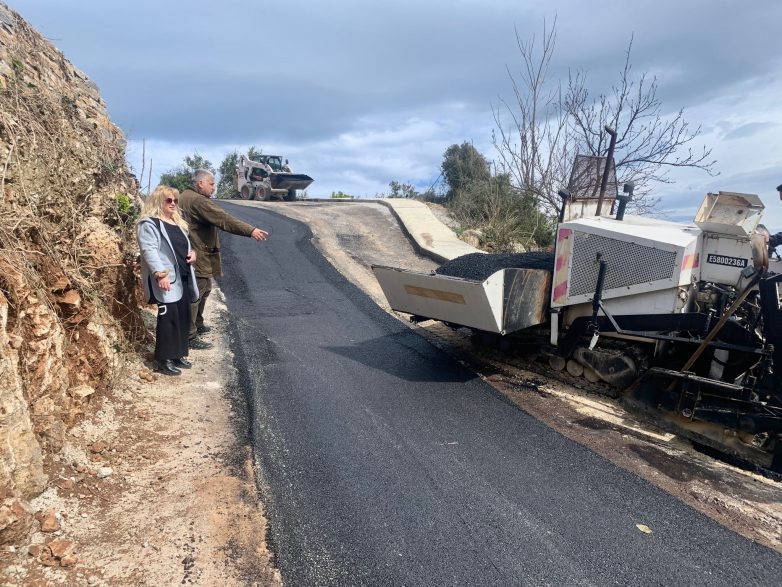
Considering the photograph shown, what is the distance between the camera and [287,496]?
3.21 m

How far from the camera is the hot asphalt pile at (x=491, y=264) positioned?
216 inches

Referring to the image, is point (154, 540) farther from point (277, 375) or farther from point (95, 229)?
point (95, 229)

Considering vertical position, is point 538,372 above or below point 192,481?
above

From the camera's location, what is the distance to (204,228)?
5.62 m

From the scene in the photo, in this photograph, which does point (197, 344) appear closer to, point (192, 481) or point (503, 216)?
point (192, 481)

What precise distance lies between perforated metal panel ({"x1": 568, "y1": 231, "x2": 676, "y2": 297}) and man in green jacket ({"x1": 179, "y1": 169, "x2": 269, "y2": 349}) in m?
3.05

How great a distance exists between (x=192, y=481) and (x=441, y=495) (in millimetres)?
1485

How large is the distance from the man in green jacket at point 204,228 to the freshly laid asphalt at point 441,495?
0.75 meters

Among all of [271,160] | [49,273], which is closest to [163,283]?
[49,273]

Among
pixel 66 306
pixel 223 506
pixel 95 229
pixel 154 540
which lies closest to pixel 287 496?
pixel 223 506

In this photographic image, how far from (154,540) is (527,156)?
48.8 ft

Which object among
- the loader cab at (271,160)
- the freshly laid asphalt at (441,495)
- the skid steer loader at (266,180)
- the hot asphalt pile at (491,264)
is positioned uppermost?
the loader cab at (271,160)

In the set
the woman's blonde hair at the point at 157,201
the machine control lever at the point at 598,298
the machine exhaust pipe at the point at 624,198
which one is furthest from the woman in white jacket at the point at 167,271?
the machine exhaust pipe at the point at 624,198

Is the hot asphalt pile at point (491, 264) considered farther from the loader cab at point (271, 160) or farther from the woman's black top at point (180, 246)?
the loader cab at point (271, 160)
